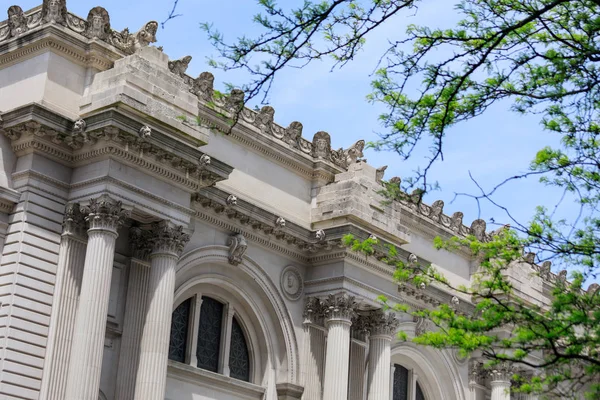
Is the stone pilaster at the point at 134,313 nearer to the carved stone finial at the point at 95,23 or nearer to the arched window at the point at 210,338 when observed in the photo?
the arched window at the point at 210,338

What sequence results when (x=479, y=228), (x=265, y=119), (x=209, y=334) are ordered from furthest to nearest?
(x=479, y=228) < (x=265, y=119) < (x=209, y=334)

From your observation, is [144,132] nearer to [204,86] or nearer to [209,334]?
[204,86]

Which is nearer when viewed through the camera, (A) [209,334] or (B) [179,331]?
(B) [179,331]

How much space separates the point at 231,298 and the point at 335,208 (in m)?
4.67

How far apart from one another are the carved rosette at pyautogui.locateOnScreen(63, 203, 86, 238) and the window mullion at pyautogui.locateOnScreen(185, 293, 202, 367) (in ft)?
18.2

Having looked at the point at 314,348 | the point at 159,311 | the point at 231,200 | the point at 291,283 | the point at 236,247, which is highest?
the point at 231,200

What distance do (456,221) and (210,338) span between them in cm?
1426

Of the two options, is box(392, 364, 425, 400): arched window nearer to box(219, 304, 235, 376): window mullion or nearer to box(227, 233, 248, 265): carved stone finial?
box(219, 304, 235, 376): window mullion

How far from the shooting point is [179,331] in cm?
3266

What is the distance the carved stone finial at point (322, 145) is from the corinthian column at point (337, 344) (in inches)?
209

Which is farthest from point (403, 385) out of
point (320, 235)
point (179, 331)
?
point (179, 331)

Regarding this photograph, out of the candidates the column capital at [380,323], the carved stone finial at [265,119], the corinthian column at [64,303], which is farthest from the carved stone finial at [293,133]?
the corinthian column at [64,303]

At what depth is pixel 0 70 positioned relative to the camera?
30.8 m

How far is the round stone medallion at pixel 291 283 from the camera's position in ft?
116
